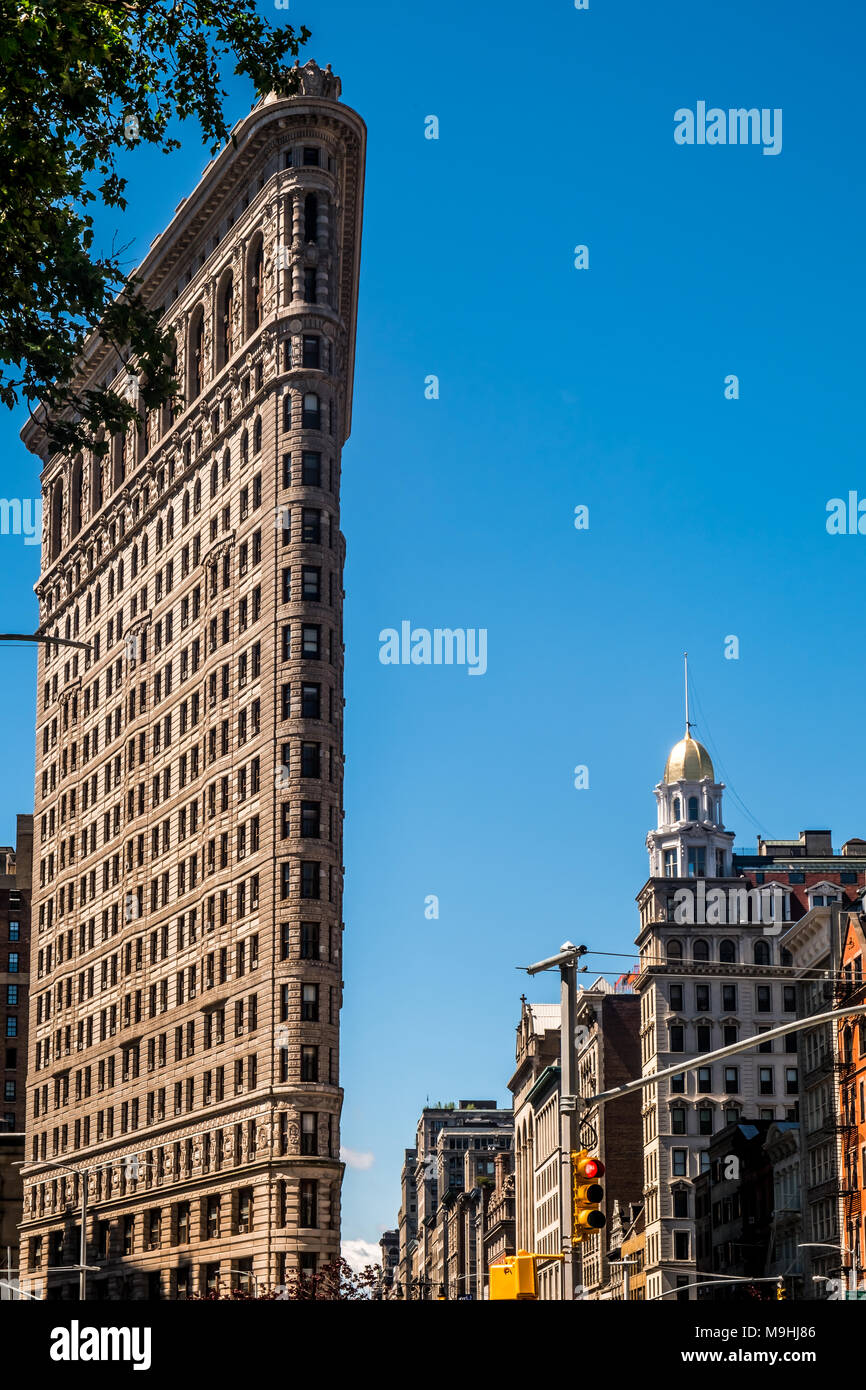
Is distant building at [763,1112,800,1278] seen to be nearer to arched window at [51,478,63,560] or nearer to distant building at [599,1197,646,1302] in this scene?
distant building at [599,1197,646,1302]

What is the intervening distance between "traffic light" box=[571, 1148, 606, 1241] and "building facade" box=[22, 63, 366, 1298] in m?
66.2

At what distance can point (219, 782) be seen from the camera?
114312 mm

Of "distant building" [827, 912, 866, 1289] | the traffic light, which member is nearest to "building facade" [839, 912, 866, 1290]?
"distant building" [827, 912, 866, 1289]

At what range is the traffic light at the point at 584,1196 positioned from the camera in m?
34.9

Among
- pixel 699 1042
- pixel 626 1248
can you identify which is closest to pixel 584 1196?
pixel 699 1042

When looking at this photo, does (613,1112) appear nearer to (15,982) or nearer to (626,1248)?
(626,1248)

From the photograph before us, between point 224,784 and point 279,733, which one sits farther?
point 224,784

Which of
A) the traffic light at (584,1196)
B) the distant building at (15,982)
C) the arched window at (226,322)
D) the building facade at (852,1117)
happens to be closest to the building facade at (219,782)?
the arched window at (226,322)

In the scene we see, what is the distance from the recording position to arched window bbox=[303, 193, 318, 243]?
11319 cm

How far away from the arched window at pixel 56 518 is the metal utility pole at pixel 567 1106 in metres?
120
